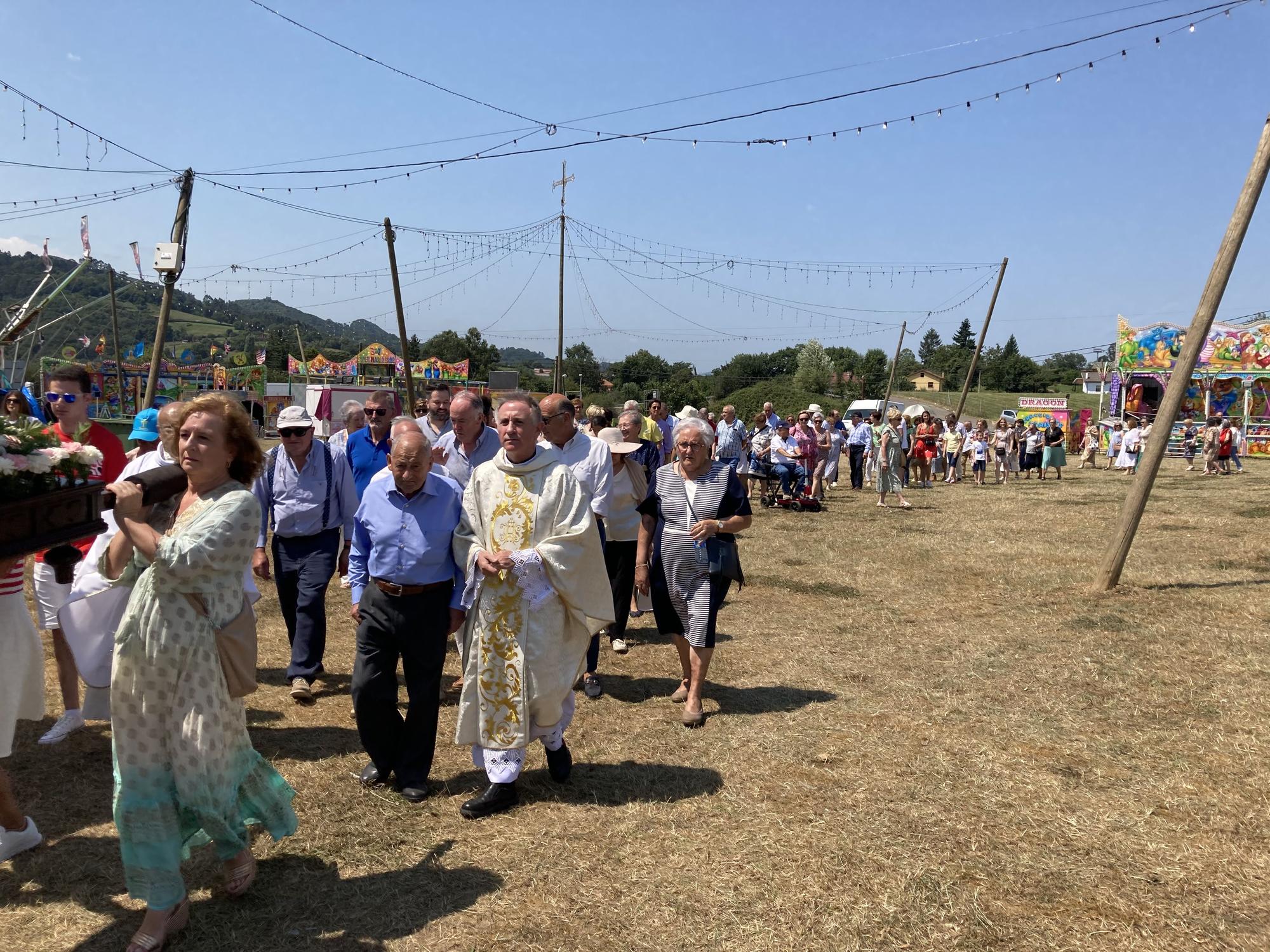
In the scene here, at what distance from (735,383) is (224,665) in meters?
94.8

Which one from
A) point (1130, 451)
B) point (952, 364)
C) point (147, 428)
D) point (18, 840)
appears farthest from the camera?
point (952, 364)

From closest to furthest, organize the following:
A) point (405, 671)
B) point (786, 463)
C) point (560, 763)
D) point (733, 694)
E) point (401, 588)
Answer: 1. point (401, 588)
2. point (405, 671)
3. point (560, 763)
4. point (733, 694)
5. point (786, 463)

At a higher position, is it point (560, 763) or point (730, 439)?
point (730, 439)

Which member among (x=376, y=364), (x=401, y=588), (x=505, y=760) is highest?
(x=376, y=364)

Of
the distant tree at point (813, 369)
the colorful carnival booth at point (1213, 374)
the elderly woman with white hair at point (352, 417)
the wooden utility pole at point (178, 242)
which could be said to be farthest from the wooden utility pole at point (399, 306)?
the distant tree at point (813, 369)

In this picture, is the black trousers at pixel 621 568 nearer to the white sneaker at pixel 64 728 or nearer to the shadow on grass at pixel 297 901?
the shadow on grass at pixel 297 901

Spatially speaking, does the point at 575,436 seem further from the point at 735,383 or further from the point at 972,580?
the point at 735,383

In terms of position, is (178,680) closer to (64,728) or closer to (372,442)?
(64,728)

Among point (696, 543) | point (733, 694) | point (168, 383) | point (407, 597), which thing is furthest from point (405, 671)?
point (168, 383)

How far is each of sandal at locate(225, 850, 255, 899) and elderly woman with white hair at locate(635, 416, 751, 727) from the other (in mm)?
2823

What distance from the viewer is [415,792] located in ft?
14.9

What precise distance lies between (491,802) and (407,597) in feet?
3.50

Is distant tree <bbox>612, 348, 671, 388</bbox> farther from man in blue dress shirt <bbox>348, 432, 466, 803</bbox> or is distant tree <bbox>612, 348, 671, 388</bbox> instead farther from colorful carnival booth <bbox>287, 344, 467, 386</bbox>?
man in blue dress shirt <bbox>348, 432, 466, 803</bbox>

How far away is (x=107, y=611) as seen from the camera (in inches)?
184
